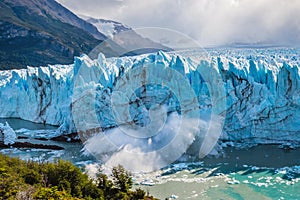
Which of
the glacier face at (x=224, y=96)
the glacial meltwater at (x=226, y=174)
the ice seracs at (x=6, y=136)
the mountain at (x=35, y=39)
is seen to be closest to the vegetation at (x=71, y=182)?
the glacial meltwater at (x=226, y=174)

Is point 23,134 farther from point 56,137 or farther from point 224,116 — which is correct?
point 224,116

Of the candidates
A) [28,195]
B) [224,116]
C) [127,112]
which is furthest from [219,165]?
[28,195]

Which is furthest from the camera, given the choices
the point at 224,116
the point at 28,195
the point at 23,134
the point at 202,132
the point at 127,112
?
the point at 23,134

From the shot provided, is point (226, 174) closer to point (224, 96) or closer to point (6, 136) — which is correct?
point (224, 96)

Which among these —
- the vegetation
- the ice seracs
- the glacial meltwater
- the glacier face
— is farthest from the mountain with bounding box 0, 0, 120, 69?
the vegetation

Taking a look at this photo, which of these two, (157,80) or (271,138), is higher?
(157,80)

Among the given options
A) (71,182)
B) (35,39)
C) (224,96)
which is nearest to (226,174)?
(224,96)

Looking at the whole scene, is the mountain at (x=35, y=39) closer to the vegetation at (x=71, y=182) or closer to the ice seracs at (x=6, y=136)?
the ice seracs at (x=6, y=136)
